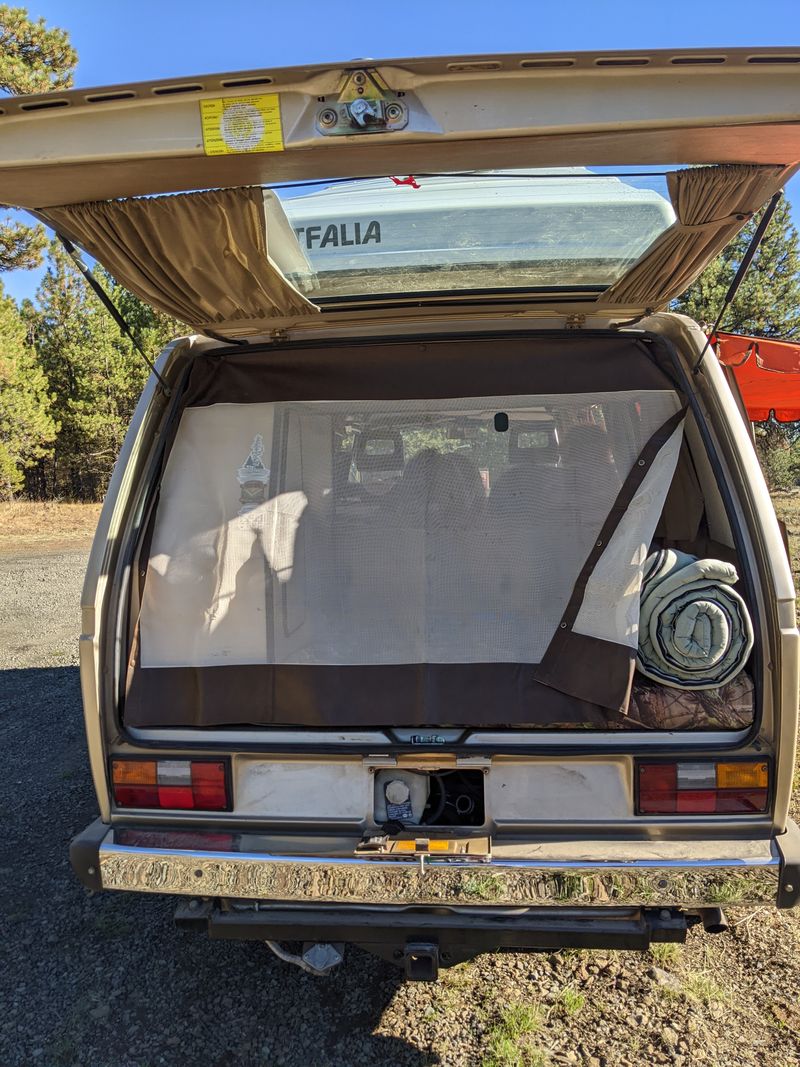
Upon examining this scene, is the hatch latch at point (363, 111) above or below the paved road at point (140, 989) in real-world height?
above

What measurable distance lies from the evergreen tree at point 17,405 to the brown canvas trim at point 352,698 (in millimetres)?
19069

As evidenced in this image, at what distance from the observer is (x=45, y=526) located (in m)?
18.7

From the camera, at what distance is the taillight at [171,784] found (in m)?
2.29

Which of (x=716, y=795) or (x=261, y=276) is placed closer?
(x=716, y=795)

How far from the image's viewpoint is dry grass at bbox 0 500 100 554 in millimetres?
15758

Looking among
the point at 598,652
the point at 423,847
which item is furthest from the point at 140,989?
the point at 598,652

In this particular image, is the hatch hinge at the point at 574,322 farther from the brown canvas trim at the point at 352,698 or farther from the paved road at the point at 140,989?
the paved road at the point at 140,989

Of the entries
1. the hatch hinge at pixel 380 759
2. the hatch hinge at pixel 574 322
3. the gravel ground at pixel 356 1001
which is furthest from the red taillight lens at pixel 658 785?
the hatch hinge at pixel 574 322

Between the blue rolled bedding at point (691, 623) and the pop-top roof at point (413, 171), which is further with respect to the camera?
the blue rolled bedding at point (691, 623)

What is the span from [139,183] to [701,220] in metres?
1.48

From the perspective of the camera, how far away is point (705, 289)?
2142 cm

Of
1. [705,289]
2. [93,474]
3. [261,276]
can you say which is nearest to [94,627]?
[261,276]

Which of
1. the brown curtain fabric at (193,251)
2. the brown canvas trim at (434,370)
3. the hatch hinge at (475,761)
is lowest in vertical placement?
the hatch hinge at (475,761)

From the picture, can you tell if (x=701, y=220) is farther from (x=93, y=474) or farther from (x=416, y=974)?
(x=93, y=474)
